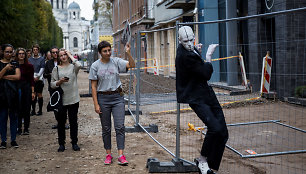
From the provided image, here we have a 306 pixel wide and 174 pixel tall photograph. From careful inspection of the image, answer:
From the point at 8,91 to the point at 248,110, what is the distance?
18.1ft

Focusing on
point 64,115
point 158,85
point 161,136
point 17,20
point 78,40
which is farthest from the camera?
point 78,40

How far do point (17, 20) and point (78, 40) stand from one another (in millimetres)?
171326

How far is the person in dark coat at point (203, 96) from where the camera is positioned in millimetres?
5000

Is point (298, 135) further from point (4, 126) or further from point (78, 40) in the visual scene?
point (78, 40)

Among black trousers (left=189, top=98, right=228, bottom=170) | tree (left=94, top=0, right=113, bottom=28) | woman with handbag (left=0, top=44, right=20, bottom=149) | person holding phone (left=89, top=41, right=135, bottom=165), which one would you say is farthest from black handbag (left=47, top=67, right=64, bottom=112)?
tree (left=94, top=0, right=113, bottom=28)

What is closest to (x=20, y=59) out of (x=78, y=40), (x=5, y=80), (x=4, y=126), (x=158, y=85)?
(x=5, y=80)

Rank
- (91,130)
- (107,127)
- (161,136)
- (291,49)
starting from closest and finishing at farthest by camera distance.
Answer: (107,127) → (291,49) → (161,136) → (91,130)

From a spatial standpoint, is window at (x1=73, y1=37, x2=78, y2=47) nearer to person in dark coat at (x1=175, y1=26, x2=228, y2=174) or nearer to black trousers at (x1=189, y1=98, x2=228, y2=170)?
person in dark coat at (x1=175, y1=26, x2=228, y2=174)

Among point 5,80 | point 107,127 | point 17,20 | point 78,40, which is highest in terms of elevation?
point 78,40

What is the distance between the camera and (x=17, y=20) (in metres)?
19.0

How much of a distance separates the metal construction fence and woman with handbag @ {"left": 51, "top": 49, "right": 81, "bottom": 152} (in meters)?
1.42

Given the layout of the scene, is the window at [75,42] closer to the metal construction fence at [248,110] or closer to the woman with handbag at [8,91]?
the metal construction fence at [248,110]

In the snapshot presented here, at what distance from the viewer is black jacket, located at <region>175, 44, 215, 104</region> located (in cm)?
499

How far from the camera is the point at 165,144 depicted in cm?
757
